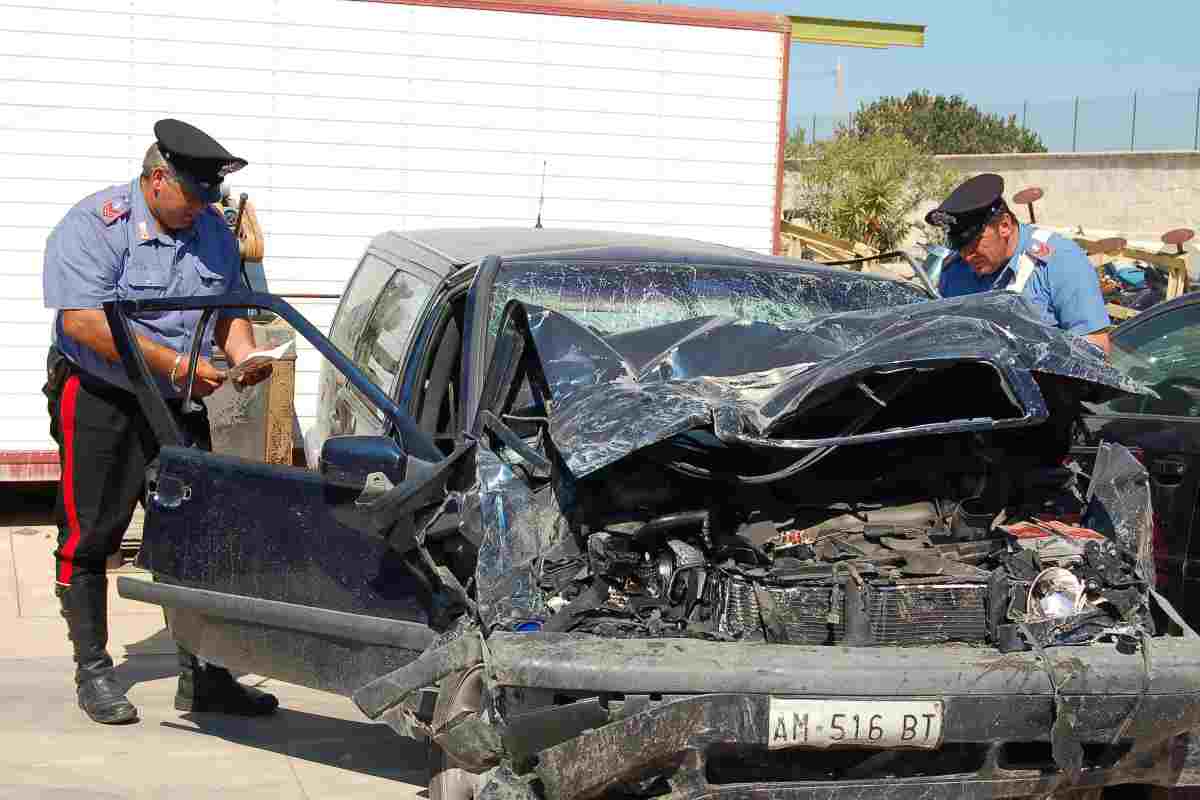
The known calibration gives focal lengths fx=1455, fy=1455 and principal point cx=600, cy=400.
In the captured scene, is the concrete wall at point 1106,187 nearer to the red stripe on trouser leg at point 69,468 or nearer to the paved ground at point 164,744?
the paved ground at point 164,744

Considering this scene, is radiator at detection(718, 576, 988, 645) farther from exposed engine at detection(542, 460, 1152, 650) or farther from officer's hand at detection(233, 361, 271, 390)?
officer's hand at detection(233, 361, 271, 390)

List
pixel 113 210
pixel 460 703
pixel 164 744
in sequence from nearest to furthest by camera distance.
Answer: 1. pixel 460 703
2. pixel 164 744
3. pixel 113 210

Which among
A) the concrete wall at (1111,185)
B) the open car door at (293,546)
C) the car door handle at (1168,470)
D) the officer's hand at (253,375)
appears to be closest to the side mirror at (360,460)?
the open car door at (293,546)

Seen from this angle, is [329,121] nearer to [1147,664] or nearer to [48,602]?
[48,602]

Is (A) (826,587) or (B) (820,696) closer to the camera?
(B) (820,696)

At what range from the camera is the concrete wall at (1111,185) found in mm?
26812

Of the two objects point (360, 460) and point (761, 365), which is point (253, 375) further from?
point (761, 365)

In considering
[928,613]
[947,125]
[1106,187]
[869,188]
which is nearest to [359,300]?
[928,613]

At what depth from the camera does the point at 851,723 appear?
3303 mm

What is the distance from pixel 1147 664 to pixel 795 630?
843mm

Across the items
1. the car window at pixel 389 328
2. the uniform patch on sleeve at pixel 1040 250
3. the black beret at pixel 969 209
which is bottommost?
the car window at pixel 389 328

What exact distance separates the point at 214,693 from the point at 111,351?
1.31m

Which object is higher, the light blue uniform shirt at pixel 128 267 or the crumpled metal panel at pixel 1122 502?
the light blue uniform shirt at pixel 128 267

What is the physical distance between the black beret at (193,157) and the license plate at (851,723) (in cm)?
280
